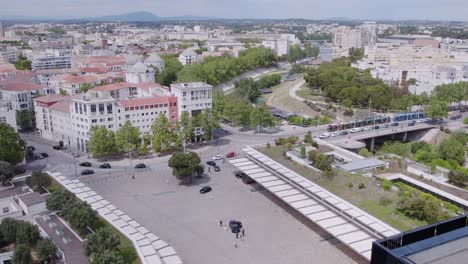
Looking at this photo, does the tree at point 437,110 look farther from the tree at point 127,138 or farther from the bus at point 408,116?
the tree at point 127,138

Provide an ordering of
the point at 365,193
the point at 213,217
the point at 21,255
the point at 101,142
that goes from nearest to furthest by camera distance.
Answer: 1. the point at 21,255
2. the point at 365,193
3. the point at 213,217
4. the point at 101,142

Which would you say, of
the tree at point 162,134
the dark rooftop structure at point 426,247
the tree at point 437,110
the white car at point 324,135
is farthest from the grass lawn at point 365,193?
the tree at point 437,110

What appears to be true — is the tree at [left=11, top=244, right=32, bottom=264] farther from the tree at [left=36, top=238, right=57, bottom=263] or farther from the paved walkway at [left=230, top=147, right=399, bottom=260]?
the paved walkway at [left=230, top=147, right=399, bottom=260]

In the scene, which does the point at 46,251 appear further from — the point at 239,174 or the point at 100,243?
the point at 239,174

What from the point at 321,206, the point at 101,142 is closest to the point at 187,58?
the point at 101,142

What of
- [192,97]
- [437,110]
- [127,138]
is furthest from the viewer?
[437,110]

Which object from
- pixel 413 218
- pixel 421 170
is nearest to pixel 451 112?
pixel 421 170
